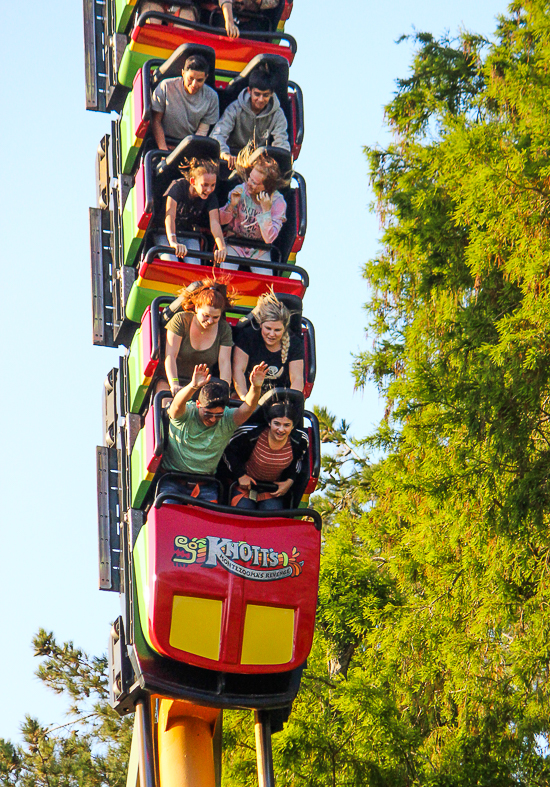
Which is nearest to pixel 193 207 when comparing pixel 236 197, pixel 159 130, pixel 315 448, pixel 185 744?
pixel 236 197

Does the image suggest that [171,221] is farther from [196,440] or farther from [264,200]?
[196,440]

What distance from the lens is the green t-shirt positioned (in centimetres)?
766

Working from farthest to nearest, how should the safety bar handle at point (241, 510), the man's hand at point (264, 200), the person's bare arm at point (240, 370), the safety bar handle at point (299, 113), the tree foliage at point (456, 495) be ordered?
the tree foliage at point (456, 495) → the safety bar handle at point (299, 113) → the man's hand at point (264, 200) → the person's bare arm at point (240, 370) → the safety bar handle at point (241, 510)

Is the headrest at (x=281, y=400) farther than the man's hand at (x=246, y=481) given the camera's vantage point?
No

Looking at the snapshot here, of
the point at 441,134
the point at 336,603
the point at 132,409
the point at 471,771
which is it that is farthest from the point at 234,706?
the point at 441,134

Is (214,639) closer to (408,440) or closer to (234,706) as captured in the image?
(234,706)

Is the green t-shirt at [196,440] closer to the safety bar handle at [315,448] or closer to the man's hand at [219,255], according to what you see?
the safety bar handle at [315,448]

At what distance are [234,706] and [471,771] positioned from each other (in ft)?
10.7

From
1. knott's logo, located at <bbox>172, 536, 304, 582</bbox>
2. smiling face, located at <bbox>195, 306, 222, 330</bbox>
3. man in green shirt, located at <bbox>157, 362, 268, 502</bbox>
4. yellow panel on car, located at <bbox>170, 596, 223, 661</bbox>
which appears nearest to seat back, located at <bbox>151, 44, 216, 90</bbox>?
smiling face, located at <bbox>195, 306, 222, 330</bbox>

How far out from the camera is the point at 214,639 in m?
7.60

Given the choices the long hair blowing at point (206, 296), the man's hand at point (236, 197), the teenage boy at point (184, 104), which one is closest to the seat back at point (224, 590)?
the long hair blowing at point (206, 296)

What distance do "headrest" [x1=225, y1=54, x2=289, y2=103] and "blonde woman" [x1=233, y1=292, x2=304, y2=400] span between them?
1862mm

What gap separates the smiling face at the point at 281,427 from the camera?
7770 mm

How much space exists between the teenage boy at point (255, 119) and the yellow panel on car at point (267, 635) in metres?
3.27
